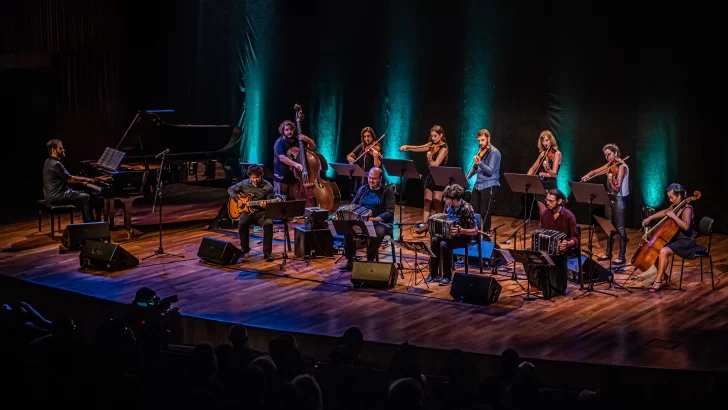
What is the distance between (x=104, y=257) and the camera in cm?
1078

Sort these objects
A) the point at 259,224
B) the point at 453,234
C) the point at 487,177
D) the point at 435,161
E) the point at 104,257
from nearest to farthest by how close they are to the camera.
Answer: the point at 453,234, the point at 104,257, the point at 259,224, the point at 487,177, the point at 435,161

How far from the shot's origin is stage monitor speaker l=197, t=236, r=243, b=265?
1116cm

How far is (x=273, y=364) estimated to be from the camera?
560 cm

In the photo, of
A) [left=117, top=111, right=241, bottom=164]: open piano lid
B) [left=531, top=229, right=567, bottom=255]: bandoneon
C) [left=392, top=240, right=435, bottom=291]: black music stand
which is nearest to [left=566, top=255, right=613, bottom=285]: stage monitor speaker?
[left=531, top=229, right=567, bottom=255]: bandoneon

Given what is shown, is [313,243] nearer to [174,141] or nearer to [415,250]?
[415,250]

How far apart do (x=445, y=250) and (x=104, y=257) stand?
4.13 m

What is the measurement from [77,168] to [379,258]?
307 inches

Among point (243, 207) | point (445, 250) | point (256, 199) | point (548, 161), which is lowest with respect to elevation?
point (445, 250)

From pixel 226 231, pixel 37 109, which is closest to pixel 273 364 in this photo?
pixel 226 231

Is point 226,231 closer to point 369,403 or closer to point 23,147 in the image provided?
point 23,147

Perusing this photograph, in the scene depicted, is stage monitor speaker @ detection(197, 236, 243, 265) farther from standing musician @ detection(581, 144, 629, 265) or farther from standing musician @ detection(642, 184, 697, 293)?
standing musician @ detection(642, 184, 697, 293)

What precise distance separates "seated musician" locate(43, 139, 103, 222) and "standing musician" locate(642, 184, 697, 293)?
7606 mm

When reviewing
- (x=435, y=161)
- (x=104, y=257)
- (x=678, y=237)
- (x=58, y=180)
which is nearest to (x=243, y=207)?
(x=104, y=257)

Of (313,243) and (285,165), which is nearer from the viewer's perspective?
(313,243)
